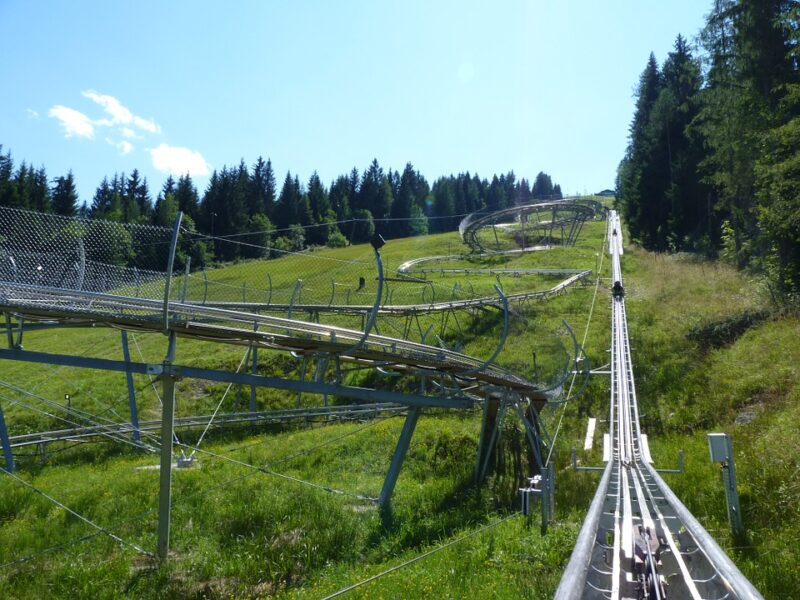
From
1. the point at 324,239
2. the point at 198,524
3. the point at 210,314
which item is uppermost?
the point at 324,239

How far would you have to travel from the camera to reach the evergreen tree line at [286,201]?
61125mm

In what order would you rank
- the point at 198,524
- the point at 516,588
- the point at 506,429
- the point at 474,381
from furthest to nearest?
the point at 506,429
the point at 474,381
the point at 198,524
the point at 516,588

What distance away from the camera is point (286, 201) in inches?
3770

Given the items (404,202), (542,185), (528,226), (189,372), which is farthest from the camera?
(542,185)

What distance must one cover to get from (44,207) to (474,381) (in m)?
67.3

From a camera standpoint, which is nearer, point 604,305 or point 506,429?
point 506,429

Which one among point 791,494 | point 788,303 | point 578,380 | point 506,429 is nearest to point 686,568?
point 791,494

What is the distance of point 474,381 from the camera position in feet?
43.8

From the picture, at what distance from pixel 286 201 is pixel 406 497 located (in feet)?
286

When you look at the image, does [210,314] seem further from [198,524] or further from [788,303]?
[788,303]

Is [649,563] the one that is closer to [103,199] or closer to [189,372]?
[189,372]

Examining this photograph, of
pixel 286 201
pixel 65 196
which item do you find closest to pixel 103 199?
pixel 65 196

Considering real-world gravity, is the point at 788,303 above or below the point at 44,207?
below

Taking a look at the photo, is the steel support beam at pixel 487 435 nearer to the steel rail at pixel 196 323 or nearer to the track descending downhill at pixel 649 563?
the steel rail at pixel 196 323
